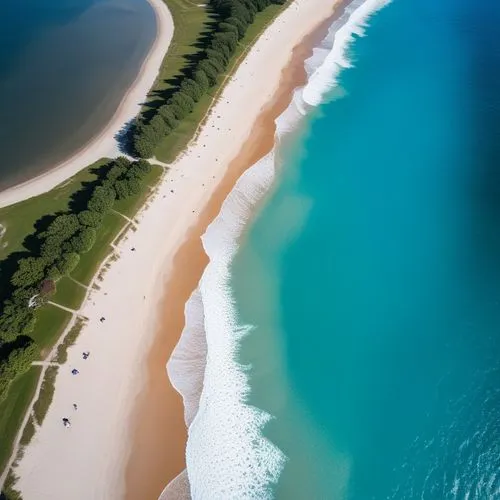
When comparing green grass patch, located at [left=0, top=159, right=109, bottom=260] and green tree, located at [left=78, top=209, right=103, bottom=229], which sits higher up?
green tree, located at [left=78, top=209, right=103, bottom=229]

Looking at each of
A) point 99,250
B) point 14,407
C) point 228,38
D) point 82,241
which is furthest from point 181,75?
point 14,407

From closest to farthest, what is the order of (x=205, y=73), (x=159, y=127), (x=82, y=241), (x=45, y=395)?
(x=45, y=395), (x=82, y=241), (x=159, y=127), (x=205, y=73)

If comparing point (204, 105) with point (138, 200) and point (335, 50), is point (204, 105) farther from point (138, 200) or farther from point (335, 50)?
point (335, 50)

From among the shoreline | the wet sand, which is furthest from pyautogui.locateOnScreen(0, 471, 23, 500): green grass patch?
the shoreline

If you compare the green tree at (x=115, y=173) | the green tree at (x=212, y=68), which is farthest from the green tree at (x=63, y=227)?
the green tree at (x=212, y=68)

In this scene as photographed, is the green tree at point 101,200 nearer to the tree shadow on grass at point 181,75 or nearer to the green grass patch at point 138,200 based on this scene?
the green grass patch at point 138,200

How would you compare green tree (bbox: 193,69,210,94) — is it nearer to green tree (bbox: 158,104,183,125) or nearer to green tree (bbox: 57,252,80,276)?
green tree (bbox: 158,104,183,125)

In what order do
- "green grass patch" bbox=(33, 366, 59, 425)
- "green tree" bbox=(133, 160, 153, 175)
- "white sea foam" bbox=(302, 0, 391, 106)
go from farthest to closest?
"white sea foam" bbox=(302, 0, 391, 106), "green tree" bbox=(133, 160, 153, 175), "green grass patch" bbox=(33, 366, 59, 425)

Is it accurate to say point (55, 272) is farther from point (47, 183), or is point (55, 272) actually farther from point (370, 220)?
point (370, 220)
